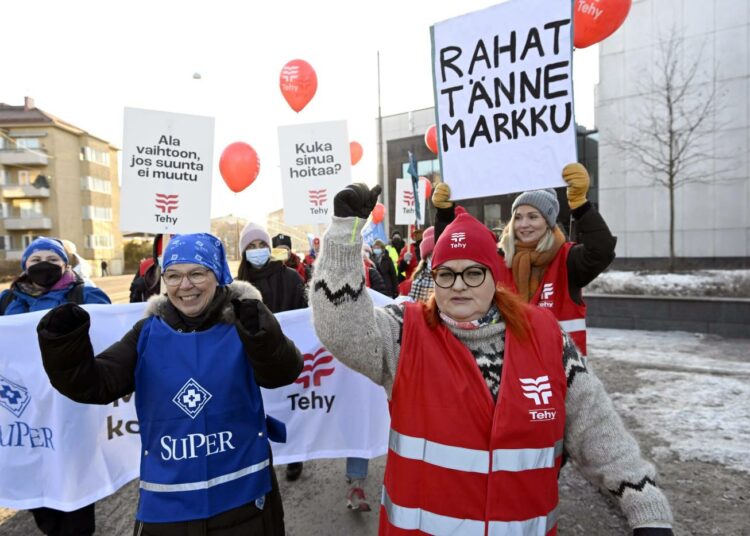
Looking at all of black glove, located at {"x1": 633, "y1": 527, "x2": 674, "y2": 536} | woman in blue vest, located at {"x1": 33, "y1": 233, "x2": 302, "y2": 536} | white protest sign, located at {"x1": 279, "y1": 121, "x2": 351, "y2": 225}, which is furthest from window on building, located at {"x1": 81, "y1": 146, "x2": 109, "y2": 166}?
black glove, located at {"x1": 633, "y1": 527, "x2": 674, "y2": 536}

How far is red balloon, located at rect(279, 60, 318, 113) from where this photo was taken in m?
9.05

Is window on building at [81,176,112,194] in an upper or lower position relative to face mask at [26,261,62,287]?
upper

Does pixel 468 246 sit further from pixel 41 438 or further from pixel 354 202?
pixel 41 438

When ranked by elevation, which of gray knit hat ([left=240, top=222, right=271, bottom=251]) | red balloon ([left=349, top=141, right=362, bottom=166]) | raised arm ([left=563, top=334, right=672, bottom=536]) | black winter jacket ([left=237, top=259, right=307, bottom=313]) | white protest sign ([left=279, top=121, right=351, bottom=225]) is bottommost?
raised arm ([left=563, top=334, right=672, bottom=536])

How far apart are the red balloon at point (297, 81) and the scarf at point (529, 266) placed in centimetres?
715

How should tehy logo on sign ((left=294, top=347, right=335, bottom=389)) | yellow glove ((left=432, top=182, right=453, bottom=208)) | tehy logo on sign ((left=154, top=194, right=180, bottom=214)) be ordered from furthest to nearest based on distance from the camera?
tehy logo on sign ((left=154, top=194, right=180, bottom=214)), tehy logo on sign ((left=294, top=347, right=335, bottom=389)), yellow glove ((left=432, top=182, right=453, bottom=208))

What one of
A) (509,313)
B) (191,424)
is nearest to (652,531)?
(509,313)

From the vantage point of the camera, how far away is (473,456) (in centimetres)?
157

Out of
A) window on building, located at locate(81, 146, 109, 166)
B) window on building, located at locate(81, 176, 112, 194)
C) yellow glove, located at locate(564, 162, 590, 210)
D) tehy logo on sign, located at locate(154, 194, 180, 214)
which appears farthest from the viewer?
window on building, located at locate(81, 146, 109, 166)

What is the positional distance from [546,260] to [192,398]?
7.21ft

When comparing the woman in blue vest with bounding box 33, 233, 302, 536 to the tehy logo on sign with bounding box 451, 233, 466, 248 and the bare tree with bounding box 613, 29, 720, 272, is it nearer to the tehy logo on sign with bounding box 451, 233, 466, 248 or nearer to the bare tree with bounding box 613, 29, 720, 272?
the tehy logo on sign with bounding box 451, 233, 466, 248

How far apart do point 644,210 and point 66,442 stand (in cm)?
1793

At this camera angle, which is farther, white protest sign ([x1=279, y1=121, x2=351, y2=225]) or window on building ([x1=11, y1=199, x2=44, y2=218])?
window on building ([x1=11, y1=199, x2=44, y2=218])

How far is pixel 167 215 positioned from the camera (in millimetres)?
4438
